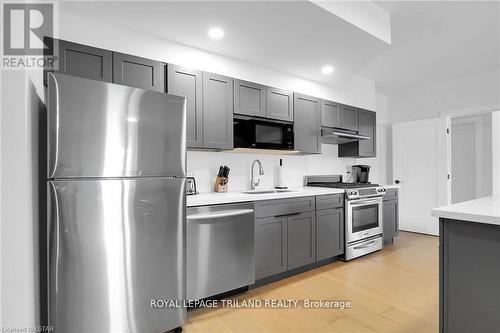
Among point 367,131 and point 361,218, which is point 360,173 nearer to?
point 367,131

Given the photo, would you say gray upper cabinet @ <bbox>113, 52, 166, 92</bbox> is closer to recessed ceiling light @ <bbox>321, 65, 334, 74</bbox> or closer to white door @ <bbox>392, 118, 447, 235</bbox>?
recessed ceiling light @ <bbox>321, 65, 334, 74</bbox>

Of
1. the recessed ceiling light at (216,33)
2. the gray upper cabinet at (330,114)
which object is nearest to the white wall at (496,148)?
the gray upper cabinet at (330,114)

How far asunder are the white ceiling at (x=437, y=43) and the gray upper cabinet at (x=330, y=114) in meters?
0.97

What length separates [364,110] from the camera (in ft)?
13.5

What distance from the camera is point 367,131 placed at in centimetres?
418

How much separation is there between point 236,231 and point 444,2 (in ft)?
9.65

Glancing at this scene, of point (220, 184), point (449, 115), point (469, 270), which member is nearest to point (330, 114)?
point (220, 184)

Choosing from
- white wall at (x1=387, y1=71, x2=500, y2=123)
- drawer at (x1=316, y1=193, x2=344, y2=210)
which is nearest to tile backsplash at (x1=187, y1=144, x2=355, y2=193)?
drawer at (x1=316, y1=193, x2=344, y2=210)

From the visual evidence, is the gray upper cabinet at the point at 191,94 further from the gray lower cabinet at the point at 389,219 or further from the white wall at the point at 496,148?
the white wall at the point at 496,148

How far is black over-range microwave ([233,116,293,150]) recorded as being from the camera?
9.18ft

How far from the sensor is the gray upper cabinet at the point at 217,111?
2557mm

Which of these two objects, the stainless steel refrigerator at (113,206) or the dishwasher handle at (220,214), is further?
the dishwasher handle at (220,214)

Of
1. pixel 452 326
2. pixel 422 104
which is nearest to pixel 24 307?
pixel 452 326

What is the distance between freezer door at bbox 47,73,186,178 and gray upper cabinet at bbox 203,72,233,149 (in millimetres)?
720
